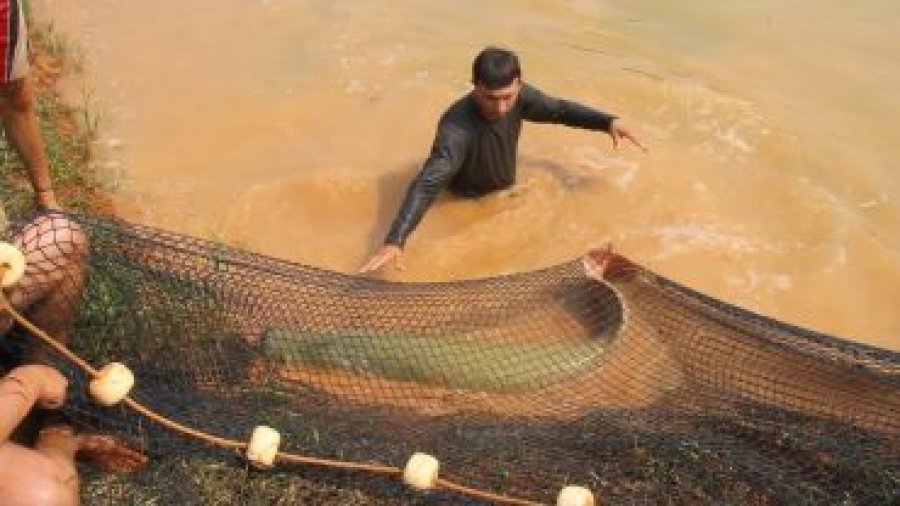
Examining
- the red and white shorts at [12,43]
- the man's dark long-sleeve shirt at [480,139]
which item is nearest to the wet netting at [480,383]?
the red and white shorts at [12,43]

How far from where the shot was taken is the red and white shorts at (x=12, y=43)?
332cm

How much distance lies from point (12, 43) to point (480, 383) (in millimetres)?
2030

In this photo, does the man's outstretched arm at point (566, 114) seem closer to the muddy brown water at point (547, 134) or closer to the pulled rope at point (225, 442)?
the muddy brown water at point (547, 134)

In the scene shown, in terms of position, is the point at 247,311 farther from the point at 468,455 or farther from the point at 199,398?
the point at 468,455

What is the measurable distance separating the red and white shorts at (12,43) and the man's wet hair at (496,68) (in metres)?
1.88

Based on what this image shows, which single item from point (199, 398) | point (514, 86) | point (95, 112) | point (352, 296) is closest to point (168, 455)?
point (199, 398)

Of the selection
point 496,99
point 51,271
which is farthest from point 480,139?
point 51,271

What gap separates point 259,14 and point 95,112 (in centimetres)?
156

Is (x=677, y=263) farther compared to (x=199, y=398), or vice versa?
(x=677, y=263)

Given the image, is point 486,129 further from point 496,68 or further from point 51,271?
point 51,271

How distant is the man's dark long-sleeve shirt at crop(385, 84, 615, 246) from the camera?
4473mm

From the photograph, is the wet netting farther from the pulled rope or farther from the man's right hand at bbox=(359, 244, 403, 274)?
the man's right hand at bbox=(359, 244, 403, 274)

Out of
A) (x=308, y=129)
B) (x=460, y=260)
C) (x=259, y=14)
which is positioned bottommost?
(x=460, y=260)

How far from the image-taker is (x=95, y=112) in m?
5.70
